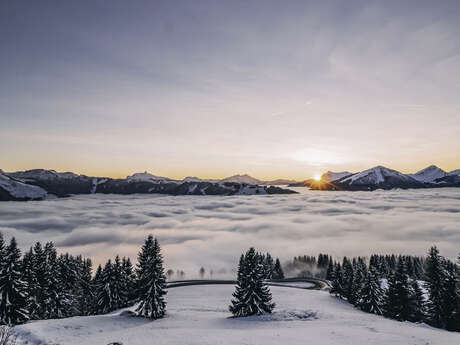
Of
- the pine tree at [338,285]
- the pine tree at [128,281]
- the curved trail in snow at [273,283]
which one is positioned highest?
the pine tree at [128,281]

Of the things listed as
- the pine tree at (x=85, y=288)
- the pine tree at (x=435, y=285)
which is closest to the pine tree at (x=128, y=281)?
the pine tree at (x=85, y=288)

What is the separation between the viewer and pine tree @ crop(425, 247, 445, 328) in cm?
3831

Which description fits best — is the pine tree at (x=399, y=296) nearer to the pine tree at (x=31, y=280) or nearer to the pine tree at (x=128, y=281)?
the pine tree at (x=128, y=281)

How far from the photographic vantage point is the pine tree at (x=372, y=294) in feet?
158

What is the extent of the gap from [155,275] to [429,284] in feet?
128

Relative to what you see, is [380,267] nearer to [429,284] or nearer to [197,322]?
[429,284]

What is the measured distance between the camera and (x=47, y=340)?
23.2 metres

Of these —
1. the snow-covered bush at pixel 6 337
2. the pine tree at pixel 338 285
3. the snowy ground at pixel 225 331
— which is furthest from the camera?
the pine tree at pixel 338 285

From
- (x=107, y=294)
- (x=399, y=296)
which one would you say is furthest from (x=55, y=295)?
(x=399, y=296)

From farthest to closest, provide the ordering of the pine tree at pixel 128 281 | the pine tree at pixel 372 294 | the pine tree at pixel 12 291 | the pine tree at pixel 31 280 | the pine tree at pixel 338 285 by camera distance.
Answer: the pine tree at pixel 338 285, the pine tree at pixel 128 281, the pine tree at pixel 372 294, the pine tree at pixel 31 280, the pine tree at pixel 12 291

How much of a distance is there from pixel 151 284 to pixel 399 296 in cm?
3650

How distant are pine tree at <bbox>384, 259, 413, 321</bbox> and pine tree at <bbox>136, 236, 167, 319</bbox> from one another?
3378 centimetres

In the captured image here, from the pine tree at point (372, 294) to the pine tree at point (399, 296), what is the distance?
17.1 ft

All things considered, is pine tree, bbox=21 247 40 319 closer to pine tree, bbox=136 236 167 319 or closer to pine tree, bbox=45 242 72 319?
pine tree, bbox=45 242 72 319
